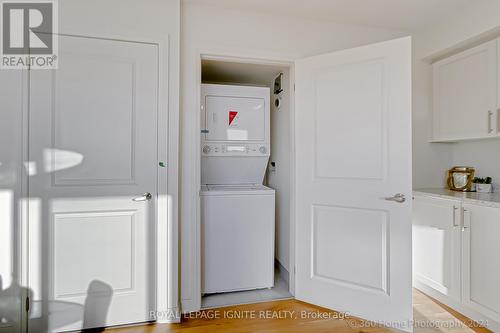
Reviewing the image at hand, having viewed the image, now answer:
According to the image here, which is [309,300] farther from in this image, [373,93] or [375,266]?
[373,93]

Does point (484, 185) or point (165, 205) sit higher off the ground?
point (484, 185)

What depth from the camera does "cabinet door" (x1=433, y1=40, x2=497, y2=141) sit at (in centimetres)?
215

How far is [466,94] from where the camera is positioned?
2.34 meters

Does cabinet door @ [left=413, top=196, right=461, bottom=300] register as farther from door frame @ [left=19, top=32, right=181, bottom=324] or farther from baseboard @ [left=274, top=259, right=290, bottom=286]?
door frame @ [left=19, top=32, right=181, bottom=324]

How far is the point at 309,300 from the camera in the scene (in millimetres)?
2271

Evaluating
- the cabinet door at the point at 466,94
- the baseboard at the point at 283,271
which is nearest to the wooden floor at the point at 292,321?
the baseboard at the point at 283,271

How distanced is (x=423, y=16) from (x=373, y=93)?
1.03 m

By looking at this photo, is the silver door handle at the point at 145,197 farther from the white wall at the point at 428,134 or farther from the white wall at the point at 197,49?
the white wall at the point at 428,134

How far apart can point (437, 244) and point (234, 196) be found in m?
1.73

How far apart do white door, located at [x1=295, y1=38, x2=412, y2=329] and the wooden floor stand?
0.11 m

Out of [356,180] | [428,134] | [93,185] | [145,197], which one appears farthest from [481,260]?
[93,185]

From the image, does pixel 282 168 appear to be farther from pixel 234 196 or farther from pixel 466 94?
pixel 466 94

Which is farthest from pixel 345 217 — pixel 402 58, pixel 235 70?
pixel 235 70

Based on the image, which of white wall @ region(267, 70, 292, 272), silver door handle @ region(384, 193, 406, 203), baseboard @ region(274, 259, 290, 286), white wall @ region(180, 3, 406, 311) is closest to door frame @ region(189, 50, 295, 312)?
white wall @ region(180, 3, 406, 311)
